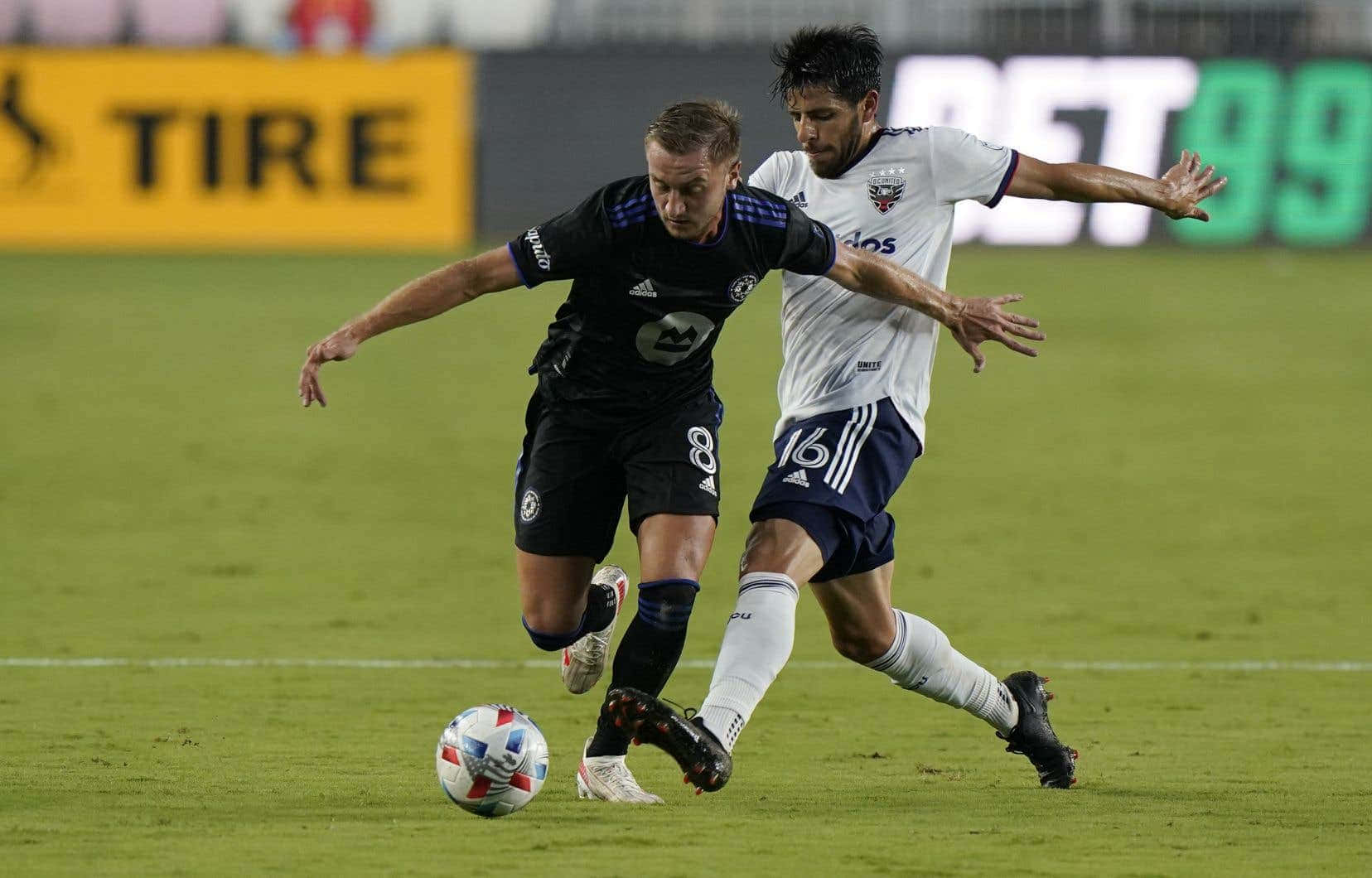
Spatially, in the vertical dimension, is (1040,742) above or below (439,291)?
below

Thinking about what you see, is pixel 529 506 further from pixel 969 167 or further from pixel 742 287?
pixel 969 167

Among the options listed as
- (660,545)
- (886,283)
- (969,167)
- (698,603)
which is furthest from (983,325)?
(698,603)

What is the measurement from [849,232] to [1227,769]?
1952 mm

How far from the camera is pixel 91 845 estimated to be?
5.18 metres

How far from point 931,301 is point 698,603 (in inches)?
146

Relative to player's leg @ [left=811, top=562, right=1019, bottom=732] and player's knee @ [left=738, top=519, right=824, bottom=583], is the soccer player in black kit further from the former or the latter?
player's leg @ [left=811, top=562, right=1019, bottom=732]

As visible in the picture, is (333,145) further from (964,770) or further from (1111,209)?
(964,770)

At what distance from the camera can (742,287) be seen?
5.96 metres

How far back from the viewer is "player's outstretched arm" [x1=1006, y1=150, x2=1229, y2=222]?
6.37 meters

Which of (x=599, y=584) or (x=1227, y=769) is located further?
(x=599, y=584)

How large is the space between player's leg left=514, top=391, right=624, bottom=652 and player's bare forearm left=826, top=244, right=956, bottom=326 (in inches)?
36.7

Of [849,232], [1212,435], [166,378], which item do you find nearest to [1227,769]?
[849,232]

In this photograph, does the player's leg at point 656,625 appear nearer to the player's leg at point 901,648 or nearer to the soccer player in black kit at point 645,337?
the soccer player in black kit at point 645,337

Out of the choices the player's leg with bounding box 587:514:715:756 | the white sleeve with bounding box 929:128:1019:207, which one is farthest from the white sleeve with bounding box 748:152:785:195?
the player's leg with bounding box 587:514:715:756
